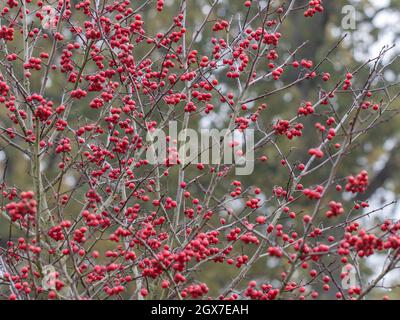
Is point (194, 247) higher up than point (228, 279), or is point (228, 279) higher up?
point (228, 279)

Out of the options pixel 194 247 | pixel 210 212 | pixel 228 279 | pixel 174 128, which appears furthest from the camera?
pixel 228 279

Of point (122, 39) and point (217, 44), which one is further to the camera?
point (217, 44)

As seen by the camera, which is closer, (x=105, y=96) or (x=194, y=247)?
(x=194, y=247)

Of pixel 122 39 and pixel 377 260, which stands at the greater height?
pixel 377 260

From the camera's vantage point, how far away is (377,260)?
55.9 ft

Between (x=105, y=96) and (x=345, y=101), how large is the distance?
1110cm

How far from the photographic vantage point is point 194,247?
4418 mm

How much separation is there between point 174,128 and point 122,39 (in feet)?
2.78

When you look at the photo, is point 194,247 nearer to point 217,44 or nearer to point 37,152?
point 37,152

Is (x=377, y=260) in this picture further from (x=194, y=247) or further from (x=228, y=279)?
(x=194, y=247)
